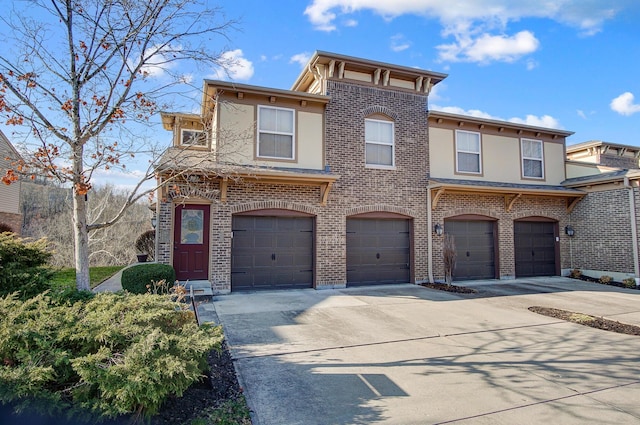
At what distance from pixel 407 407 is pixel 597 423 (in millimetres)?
1811

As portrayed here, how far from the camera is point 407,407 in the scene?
379cm

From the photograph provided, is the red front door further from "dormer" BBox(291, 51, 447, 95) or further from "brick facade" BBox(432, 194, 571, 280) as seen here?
"brick facade" BBox(432, 194, 571, 280)

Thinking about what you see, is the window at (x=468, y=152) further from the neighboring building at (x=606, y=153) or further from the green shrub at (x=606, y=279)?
the neighboring building at (x=606, y=153)

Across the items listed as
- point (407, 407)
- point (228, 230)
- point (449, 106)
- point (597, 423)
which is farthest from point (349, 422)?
point (449, 106)

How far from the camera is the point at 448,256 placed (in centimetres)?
1184

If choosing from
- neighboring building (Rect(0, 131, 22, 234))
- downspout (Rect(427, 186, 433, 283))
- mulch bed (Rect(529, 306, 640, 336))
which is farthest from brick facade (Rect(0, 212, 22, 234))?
mulch bed (Rect(529, 306, 640, 336))

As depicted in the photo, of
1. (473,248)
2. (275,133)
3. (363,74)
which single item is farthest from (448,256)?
(275,133)

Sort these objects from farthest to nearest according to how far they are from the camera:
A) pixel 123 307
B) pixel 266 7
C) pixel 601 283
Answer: pixel 601 283 → pixel 266 7 → pixel 123 307

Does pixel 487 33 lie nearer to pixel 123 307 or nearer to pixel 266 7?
pixel 266 7

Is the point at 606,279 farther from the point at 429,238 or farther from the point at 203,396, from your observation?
the point at 203,396

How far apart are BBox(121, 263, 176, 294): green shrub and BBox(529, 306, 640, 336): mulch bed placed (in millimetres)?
8607

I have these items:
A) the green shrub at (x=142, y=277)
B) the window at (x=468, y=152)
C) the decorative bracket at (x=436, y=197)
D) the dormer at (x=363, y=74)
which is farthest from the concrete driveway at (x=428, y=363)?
the dormer at (x=363, y=74)

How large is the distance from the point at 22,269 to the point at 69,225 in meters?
25.6

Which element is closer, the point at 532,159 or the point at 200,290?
the point at 200,290
